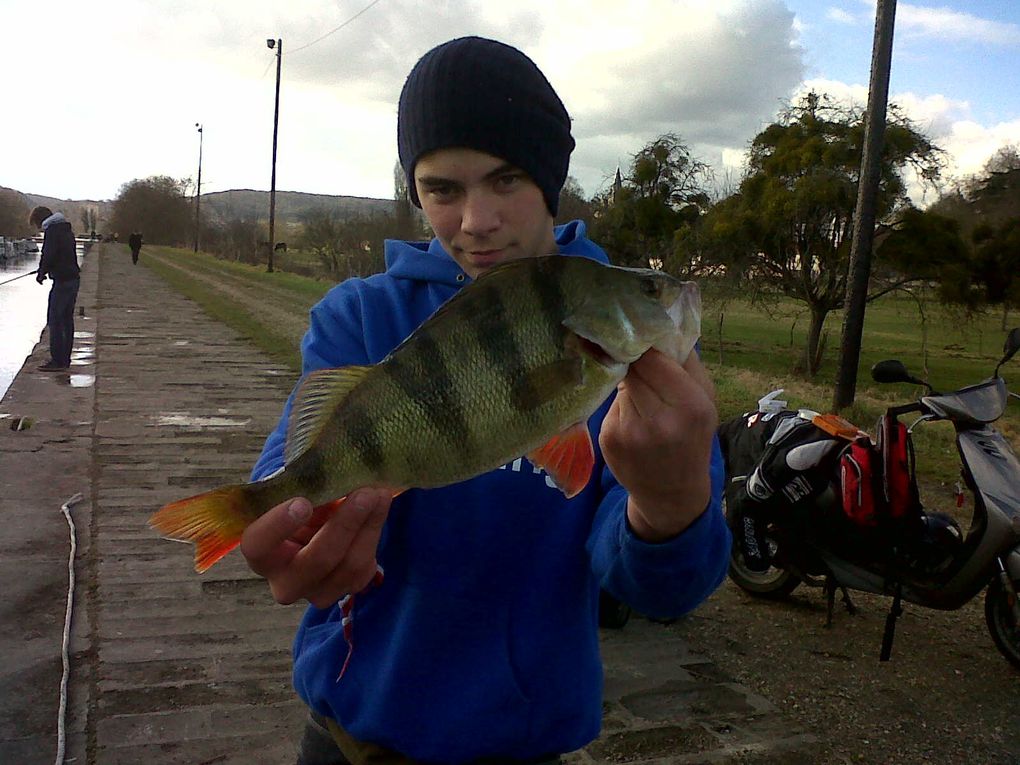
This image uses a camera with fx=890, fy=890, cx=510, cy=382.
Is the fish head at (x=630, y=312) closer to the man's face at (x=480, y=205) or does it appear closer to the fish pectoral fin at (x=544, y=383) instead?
the fish pectoral fin at (x=544, y=383)

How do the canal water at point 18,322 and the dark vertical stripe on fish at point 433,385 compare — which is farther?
the canal water at point 18,322

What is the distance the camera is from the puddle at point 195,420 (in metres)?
8.86

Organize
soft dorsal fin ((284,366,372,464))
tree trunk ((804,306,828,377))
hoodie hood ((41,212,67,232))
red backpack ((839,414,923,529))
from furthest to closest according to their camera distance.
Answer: tree trunk ((804,306,828,377))
hoodie hood ((41,212,67,232))
red backpack ((839,414,923,529))
soft dorsal fin ((284,366,372,464))

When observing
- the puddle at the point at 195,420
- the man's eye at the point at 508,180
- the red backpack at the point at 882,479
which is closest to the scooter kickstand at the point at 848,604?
the red backpack at the point at 882,479

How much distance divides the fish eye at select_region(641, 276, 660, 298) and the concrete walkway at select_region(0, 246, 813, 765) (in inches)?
96.3

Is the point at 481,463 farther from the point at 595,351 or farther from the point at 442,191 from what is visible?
the point at 442,191

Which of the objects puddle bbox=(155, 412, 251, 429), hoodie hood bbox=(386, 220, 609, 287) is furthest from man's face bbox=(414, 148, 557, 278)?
puddle bbox=(155, 412, 251, 429)

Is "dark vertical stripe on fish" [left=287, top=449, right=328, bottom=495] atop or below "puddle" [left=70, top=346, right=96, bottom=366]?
atop

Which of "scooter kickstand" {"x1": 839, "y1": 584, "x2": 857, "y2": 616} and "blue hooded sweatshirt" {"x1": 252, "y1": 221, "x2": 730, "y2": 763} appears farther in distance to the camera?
"scooter kickstand" {"x1": 839, "y1": 584, "x2": 857, "y2": 616}

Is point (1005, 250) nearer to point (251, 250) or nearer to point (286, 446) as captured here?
point (286, 446)

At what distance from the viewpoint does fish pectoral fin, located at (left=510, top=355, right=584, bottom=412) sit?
5.03 ft

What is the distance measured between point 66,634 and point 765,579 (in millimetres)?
3770

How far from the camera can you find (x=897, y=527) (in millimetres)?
4688

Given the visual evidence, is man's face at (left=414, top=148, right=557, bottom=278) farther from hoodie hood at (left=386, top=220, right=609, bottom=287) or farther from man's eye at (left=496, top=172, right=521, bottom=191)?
hoodie hood at (left=386, top=220, right=609, bottom=287)
